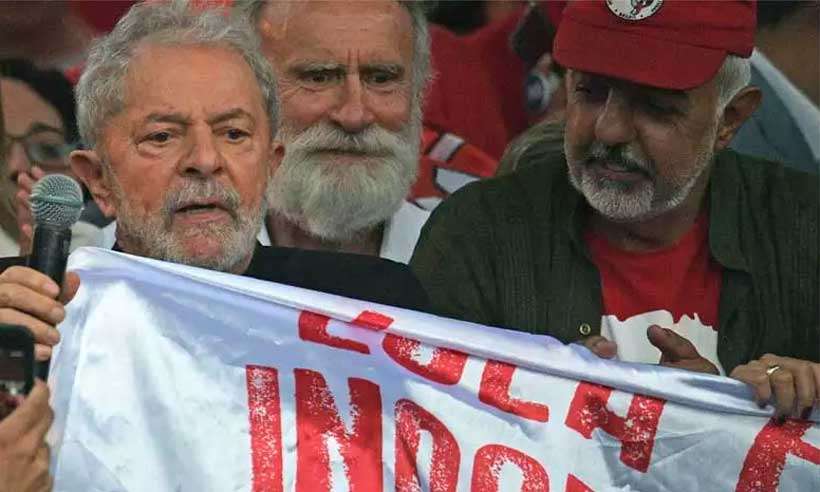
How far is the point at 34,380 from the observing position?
101 inches

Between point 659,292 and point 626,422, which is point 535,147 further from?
point 626,422

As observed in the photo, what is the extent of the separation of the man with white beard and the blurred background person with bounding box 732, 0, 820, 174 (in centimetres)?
100

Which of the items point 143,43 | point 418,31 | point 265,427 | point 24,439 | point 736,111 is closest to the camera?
point 24,439

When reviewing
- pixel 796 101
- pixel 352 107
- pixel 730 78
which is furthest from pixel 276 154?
pixel 796 101

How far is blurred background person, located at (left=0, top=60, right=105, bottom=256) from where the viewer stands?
14.5ft

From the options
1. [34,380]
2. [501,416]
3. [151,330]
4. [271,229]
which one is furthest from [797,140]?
[34,380]

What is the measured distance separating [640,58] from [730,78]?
26 cm

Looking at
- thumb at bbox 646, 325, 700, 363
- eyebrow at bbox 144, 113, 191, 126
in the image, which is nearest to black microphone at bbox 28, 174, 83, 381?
eyebrow at bbox 144, 113, 191, 126

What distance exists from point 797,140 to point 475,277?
5.05 ft

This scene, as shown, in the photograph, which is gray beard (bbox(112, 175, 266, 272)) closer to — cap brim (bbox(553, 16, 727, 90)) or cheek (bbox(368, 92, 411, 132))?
cap brim (bbox(553, 16, 727, 90))

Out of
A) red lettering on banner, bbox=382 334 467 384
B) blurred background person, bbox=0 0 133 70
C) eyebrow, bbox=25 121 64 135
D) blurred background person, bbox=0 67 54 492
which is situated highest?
blurred background person, bbox=0 0 133 70

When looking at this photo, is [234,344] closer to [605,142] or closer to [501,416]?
[501,416]

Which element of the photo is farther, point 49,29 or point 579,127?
point 49,29

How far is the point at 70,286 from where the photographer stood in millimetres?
2887
